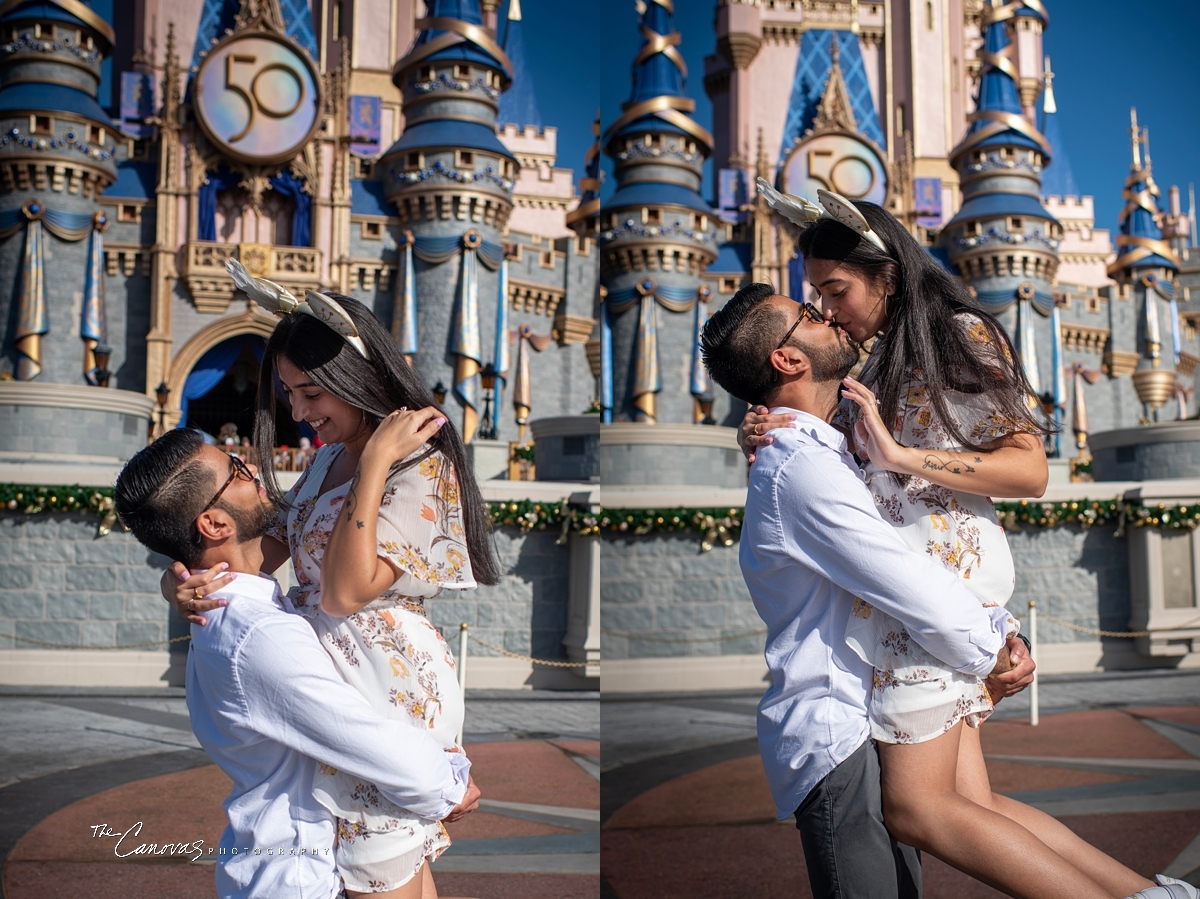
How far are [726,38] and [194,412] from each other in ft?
31.9

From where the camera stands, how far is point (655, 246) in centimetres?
1251

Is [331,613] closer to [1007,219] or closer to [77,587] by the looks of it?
[77,587]

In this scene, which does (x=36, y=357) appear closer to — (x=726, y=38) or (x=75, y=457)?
(x=75, y=457)

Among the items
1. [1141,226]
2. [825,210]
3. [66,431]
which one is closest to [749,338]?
[825,210]

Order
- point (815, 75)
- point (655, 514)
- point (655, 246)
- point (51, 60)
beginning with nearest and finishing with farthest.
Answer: point (655, 514), point (51, 60), point (655, 246), point (815, 75)

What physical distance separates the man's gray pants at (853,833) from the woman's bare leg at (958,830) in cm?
3

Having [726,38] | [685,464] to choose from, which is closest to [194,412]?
[685,464]

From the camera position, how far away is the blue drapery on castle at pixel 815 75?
54.6 ft

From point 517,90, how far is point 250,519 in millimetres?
14960

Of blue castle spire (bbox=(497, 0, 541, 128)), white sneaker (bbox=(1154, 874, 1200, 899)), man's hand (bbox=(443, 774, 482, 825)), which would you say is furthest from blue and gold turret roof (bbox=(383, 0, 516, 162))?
white sneaker (bbox=(1154, 874, 1200, 899))

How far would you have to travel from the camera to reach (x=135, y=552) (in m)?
5.95

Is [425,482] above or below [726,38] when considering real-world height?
below

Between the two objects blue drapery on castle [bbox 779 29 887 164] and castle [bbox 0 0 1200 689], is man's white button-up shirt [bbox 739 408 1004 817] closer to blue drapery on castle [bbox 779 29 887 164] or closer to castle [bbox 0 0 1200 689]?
castle [bbox 0 0 1200 689]

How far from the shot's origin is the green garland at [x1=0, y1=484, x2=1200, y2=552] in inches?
226
